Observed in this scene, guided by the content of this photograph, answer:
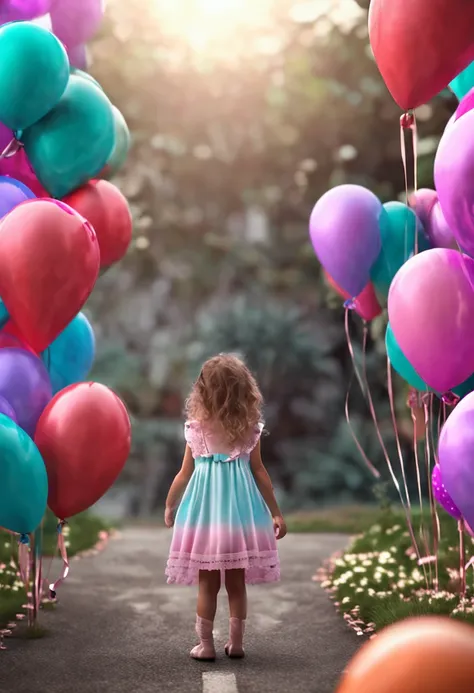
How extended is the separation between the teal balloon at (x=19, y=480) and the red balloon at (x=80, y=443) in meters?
0.13

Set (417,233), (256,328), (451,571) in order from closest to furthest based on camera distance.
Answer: (417,233) < (451,571) < (256,328)

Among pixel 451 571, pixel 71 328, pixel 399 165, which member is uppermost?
pixel 399 165

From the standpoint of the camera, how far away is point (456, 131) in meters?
3.02

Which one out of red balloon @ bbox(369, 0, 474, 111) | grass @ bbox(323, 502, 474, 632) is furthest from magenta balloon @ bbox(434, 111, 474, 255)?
grass @ bbox(323, 502, 474, 632)

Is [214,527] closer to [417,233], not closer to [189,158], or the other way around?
[417,233]

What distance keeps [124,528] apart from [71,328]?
5.43 meters

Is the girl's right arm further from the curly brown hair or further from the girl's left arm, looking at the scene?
the girl's left arm

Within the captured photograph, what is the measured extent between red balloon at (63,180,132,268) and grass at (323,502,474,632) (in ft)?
6.84

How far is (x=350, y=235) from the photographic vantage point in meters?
4.67

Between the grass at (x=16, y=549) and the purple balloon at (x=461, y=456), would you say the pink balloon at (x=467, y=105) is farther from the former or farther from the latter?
the grass at (x=16, y=549)

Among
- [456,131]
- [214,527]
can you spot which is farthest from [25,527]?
[456,131]

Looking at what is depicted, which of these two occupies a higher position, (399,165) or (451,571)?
(399,165)

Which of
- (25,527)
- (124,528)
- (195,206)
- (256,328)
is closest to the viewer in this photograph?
(25,527)

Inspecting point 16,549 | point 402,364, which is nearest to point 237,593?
point 402,364
